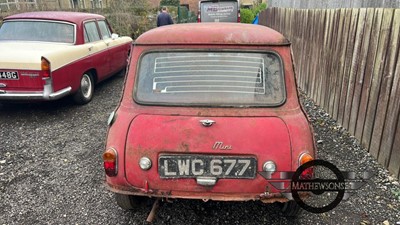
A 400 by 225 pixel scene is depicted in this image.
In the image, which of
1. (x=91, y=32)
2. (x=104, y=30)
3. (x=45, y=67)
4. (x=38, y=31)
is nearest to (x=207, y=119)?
(x=45, y=67)

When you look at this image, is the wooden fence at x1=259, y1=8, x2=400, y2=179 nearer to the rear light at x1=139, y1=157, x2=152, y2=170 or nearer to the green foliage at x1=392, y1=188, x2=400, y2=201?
the green foliage at x1=392, y1=188, x2=400, y2=201

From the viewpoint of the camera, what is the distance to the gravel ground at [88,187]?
3.03m

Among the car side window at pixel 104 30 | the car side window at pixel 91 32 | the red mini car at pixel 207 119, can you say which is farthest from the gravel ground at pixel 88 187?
the car side window at pixel 104 30

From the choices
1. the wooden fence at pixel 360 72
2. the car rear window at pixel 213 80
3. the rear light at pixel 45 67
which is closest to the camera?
the car rear window at pixel 213 80

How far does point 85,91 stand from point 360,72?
5233 millimetres

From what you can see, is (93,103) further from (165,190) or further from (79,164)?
(165,190)

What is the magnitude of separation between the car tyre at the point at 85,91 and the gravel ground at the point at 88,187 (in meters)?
0.73

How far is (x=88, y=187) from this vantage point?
355cm

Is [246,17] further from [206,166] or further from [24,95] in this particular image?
[206,166]

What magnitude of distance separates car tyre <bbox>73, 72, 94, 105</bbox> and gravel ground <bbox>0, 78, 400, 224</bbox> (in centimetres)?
73

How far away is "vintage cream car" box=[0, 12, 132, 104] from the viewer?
5012 millimetres

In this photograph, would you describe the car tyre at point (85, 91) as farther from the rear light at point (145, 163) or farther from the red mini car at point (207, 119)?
the rear light at point (145, 163)

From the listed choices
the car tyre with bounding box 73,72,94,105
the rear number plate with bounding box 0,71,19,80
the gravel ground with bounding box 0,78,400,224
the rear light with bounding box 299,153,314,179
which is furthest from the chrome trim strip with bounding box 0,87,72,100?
the rear light with bounding box 299,153,314,179
